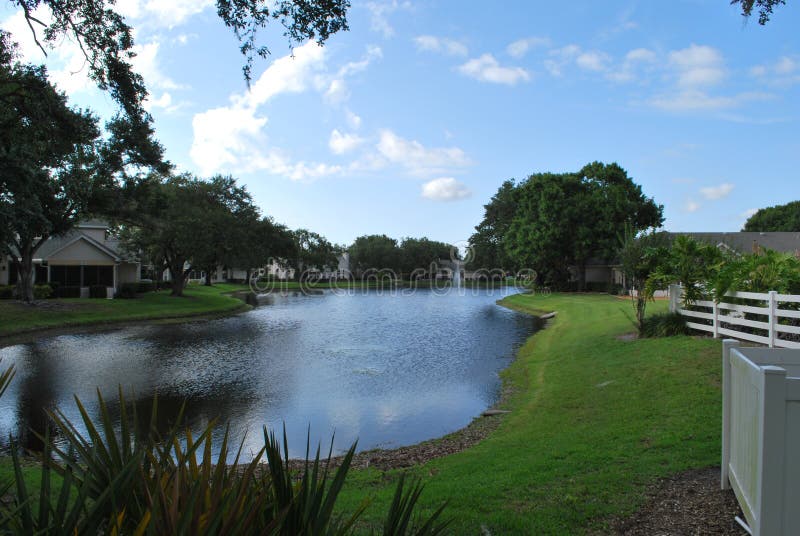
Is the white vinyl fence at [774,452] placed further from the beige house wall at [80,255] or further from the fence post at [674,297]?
the beige house wall at [80,255]

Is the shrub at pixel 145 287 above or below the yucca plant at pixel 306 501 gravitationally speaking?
below

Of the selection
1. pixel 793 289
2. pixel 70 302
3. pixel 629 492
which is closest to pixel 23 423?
pixel 629 492

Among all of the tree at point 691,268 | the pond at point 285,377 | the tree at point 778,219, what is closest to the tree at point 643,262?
the tree at point 691,268

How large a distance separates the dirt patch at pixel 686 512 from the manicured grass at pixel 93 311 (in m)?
24.6

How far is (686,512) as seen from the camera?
444 cm

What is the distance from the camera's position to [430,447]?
9.17 metres

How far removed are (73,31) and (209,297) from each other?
3555 centimetres

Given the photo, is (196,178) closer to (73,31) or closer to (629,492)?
(73,31)

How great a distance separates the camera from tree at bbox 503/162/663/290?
139 ft

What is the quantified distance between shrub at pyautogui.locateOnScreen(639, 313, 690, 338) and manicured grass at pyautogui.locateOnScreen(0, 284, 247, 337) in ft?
78.8

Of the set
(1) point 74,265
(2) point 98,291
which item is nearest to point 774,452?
(2) point 98,291

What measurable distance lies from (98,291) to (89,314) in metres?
8.15

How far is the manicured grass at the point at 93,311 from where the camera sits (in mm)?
23984

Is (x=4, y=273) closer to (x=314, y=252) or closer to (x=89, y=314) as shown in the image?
(x=89, y=314)
